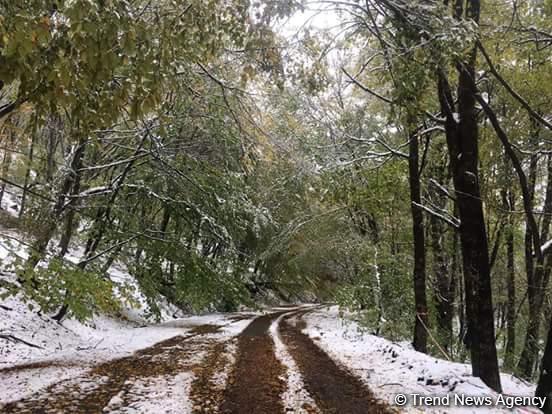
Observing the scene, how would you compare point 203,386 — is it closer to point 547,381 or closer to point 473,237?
point 473,237

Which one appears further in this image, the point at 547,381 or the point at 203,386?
the point at 203,386

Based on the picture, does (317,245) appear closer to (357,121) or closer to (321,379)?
(357,121)

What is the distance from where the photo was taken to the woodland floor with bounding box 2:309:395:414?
199 inches

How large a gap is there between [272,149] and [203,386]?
11.8 feet

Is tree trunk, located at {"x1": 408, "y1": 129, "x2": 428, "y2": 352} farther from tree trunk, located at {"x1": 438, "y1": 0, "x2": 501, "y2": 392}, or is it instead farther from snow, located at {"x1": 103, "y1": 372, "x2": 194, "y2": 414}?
snow, located at {"x1": 103, "y1": 372, "x2": 194, "y2": 414}

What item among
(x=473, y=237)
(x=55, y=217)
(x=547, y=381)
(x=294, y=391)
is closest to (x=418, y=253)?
(x=473, y=237)

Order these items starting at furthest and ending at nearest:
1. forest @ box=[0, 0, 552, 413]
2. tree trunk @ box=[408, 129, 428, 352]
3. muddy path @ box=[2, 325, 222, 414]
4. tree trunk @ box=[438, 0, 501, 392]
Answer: tree trunk @ box=[408, 129, 428, 352] < tree trunk @ box=[438, 0, 501, 392] < muddy path @ box=[2, 325, 222, 414] < forest @ box=[0, 0, 552, 413]

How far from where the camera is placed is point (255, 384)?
623 cm

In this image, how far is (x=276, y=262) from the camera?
28.0 m

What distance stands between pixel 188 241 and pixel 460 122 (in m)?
7.89

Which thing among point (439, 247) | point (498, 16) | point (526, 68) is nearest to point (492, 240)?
point (439, 247)

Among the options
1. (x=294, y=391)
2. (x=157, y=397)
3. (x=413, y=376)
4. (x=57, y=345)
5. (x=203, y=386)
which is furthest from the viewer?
(x=57, y=345)

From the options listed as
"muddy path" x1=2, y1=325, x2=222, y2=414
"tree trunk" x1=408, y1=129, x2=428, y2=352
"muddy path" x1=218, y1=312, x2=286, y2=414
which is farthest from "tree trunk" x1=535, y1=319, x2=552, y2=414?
"muddy path" x1=2, y1=325, x2=222, y2=414

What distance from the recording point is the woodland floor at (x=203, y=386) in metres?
5.05
